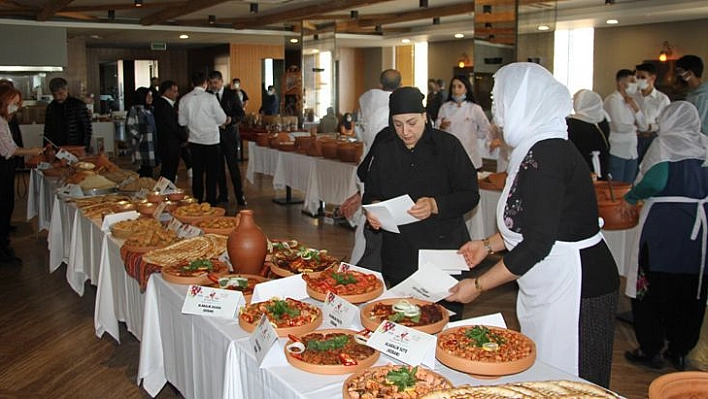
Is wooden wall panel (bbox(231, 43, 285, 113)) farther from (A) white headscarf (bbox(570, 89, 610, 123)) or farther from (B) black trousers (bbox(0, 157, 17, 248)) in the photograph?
(A) white headscarf (bbox(570, 89, 610, 123))

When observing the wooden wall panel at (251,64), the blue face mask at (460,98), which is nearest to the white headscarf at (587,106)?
the blue face mask at (460,98)

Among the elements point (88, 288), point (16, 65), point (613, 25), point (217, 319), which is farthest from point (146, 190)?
point (613, 25)

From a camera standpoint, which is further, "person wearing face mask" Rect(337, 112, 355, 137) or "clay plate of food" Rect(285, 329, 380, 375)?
"person wearing face mask" Rect(337, 112, 355, 137)

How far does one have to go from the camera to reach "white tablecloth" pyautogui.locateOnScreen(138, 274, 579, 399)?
1.62 metres

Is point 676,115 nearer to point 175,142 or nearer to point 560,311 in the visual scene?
point 560,311

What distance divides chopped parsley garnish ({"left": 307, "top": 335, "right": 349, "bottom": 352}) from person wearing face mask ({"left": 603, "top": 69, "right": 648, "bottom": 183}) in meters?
5.86

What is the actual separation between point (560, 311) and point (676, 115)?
1606 millimetres

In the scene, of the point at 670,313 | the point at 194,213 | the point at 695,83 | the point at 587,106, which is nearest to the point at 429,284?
the point at 194,213

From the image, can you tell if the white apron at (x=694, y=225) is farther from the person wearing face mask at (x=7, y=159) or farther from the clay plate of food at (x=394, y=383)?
the person wearing face mask at (x=7, y=159)

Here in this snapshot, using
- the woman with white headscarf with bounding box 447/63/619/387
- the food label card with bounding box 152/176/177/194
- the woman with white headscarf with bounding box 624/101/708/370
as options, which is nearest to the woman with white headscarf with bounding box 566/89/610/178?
the woman with white headscarf with bounding box 624/101/708/370

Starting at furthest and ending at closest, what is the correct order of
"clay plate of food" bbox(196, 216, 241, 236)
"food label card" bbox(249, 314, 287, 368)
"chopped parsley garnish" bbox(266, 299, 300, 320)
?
"clay plate of food" bbox(196, 216, 241, 236)
"chopped parsley garnish" bbox(266, 299, 300, 320)
"food label card" bbox(249, 314, 287, 368)

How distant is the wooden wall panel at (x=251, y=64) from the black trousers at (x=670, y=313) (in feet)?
45.3

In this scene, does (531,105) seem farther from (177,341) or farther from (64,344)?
(64,344)

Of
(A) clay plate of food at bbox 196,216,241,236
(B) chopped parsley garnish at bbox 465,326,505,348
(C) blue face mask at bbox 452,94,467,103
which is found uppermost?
(C) blue face mask at bbox 452,94,467,103
